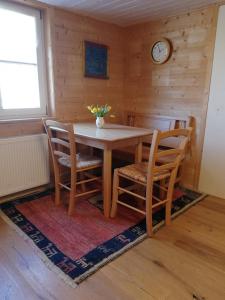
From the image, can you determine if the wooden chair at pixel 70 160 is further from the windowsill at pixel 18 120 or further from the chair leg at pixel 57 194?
the windowsill at pixel 18 120

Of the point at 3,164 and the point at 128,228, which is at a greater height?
the point at 3,164

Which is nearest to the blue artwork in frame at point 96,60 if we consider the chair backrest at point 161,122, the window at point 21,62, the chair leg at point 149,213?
the window at point 21,62

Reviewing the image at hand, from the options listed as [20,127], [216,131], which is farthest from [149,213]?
[20,127]

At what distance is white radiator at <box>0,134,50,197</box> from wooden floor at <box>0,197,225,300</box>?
56cm

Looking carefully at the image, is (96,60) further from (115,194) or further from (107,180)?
(115,194)

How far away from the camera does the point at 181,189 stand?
2.94 metres

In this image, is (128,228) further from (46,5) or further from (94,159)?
(46,5)

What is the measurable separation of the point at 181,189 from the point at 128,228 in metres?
1.14

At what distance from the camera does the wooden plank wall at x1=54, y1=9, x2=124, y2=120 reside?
108 inches

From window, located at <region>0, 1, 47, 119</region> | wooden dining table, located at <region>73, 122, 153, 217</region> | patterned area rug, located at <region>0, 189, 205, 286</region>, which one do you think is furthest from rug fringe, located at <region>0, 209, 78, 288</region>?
window, located at <region>0, 1, 47, 119</region>

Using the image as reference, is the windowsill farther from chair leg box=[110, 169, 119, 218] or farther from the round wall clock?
the round wall clock

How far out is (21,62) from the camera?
2.53 m

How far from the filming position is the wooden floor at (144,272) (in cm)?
143

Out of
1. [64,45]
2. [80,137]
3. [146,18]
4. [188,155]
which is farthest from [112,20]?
[188,155]
